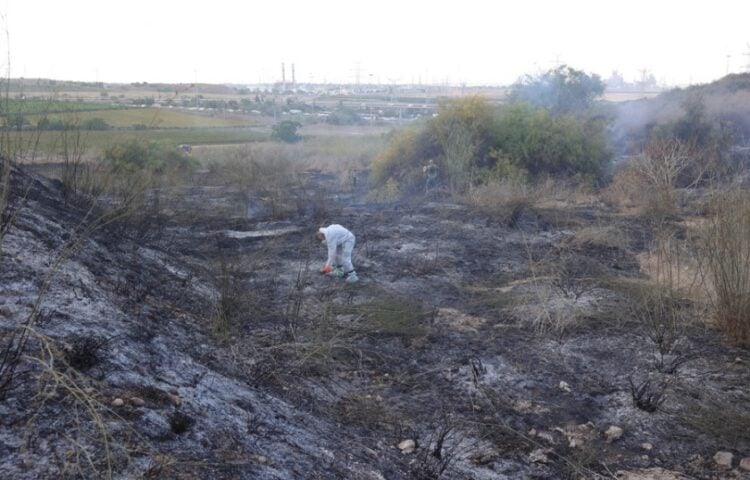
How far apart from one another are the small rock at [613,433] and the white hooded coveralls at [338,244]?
499cm

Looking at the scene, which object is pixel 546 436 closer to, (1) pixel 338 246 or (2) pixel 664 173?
(1) pixel 338 246

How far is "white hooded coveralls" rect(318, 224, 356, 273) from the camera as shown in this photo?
957 cm

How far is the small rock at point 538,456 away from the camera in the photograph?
5156 millimetres

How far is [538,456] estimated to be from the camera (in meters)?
5.22

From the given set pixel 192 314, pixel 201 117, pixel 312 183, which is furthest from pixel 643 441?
pixel 201 117

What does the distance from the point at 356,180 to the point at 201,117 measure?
27980mm

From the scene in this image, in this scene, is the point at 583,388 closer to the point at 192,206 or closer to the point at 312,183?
the point at 192,206

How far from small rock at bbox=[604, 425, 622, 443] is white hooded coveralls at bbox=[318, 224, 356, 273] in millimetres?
4987

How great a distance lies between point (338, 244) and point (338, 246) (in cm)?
36

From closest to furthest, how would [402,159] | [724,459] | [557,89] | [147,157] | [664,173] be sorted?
1. [724,459]
2. [664,173]
3. [147,157]
4. [402,159]
5. [557,89]

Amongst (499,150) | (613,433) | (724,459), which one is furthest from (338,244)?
(499,150)

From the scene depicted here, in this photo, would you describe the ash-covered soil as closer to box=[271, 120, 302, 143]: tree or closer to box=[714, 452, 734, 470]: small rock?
box=[714, 452, 734, 470]: small rock

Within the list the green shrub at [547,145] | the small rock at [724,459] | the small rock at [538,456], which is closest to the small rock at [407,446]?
the small rock at [538,456]

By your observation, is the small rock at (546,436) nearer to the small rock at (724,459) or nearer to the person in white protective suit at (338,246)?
the small rock at (724,459)
